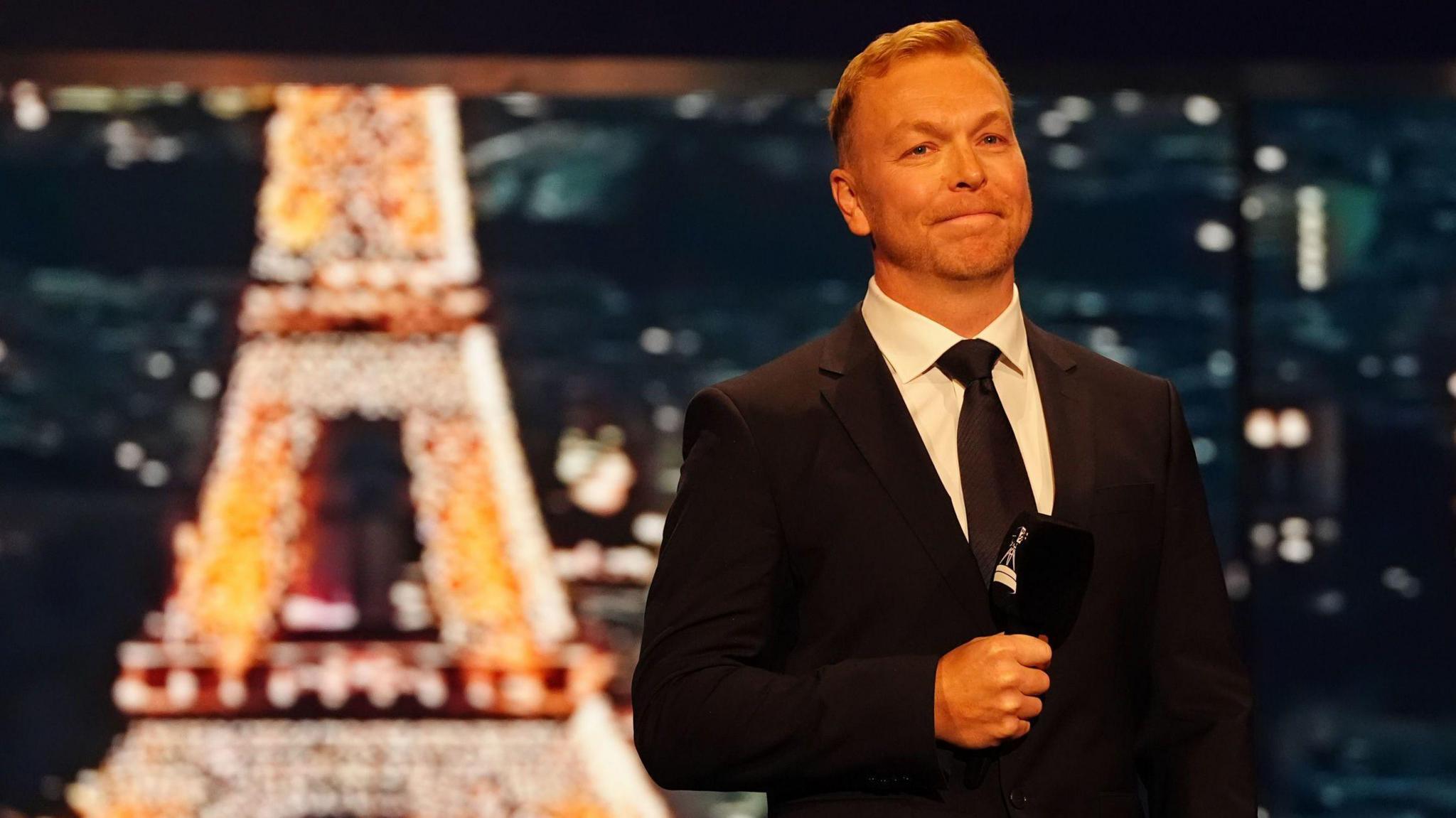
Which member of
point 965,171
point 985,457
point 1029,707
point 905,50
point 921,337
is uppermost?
point 905,50

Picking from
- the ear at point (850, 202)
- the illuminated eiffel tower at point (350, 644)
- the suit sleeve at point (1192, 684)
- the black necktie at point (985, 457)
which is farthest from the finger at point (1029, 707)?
the illuminated eiffel tower at point (350, 644)

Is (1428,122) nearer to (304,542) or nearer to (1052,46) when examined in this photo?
(1052,46)

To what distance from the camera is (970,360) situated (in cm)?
138

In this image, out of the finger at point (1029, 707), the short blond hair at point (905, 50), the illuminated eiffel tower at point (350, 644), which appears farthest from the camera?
the illuminated eiffel tower at point (350, 644)

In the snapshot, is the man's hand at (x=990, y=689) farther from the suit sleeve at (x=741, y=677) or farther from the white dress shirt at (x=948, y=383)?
the white dress shirt at (x=948, y=383)

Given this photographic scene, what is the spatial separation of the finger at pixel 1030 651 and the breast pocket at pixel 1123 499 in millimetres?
182

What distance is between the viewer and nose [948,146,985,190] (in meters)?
1.37

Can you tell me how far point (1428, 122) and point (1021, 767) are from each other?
3055mm

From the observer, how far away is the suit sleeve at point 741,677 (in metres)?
1.24

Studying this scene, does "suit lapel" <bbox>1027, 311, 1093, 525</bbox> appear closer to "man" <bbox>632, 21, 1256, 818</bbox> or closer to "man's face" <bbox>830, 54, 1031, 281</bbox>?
"man" <bbox>632, 21, 1256, 818</bbox>

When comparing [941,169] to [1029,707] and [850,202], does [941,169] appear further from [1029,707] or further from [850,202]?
[1029,707]

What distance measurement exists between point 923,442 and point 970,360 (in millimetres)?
85

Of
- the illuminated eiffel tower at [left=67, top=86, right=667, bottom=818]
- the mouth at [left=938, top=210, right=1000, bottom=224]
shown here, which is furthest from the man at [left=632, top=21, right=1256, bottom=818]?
the illuminated eiffel tower at [left=67, top=86, right=667, bottom=818]

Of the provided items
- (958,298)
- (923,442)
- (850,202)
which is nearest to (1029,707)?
(923,442)
